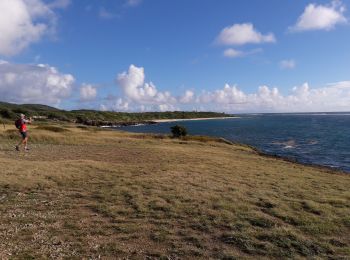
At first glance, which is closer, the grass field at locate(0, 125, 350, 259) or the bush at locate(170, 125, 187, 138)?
the grass field at locate(0, 125, 350, 259)

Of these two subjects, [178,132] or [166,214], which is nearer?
[166,214]

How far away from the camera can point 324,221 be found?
13422mm

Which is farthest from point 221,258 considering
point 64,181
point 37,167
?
point 37,167

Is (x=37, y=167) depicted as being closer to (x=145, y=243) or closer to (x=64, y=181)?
(x=64, y=181)

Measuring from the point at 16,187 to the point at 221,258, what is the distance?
38.6 ft

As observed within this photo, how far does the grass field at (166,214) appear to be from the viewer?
10945 millimetres

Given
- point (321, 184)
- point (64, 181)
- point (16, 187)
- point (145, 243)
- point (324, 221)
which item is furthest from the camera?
point (321, 184)

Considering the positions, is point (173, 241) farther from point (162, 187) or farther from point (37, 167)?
point (37, 167)

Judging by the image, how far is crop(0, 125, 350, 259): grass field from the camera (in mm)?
10945

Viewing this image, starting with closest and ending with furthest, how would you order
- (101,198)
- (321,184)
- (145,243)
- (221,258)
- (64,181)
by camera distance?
(221,258), (145,243), (101,198), (64,181), (321,184)

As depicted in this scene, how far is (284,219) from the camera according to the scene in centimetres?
1366

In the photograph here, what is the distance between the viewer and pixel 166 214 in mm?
14000

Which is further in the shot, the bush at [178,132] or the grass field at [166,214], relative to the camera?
the bush at [178,132]

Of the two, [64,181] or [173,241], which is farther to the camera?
[64,181]
